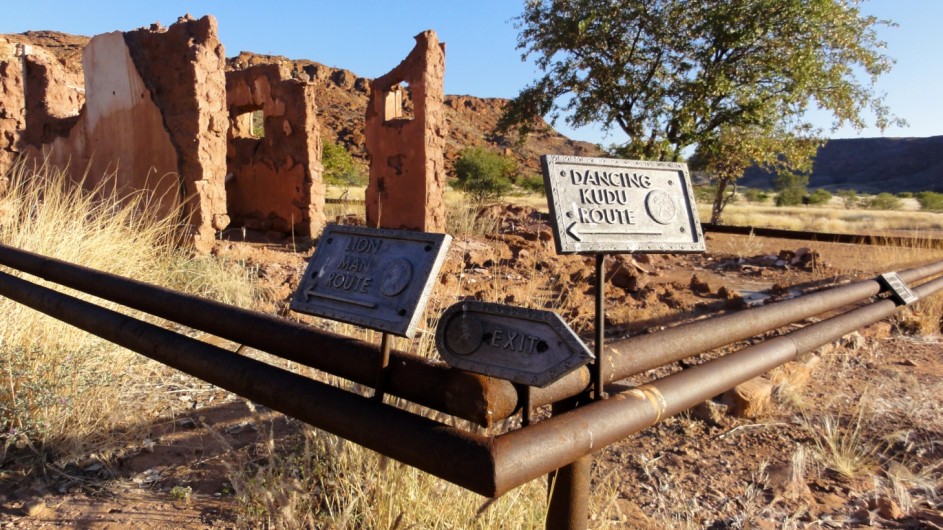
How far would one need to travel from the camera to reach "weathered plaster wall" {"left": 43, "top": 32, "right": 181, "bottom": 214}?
8.13 meters

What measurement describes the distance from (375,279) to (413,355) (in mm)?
215

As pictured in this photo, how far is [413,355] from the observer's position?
5.34 ft

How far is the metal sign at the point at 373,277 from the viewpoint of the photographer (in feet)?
4.87

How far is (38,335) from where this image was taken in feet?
12.2

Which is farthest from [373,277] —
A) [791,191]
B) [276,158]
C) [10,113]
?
[791,191]

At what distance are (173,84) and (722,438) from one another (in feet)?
24.9

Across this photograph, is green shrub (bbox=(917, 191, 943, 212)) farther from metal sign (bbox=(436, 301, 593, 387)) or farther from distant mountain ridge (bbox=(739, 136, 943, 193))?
metal sign (bbox=(436, 301, 593, 387))

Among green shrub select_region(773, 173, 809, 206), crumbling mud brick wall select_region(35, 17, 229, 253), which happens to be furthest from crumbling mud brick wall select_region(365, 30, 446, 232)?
green shrub select_region(773, 173, 809, 206)

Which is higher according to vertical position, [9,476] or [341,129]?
[341,129]

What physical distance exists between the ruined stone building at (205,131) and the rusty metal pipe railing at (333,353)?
A: 490 centimetres

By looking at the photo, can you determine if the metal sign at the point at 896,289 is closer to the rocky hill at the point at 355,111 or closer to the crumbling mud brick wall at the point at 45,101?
the crumbling mud brick wall at the point at 45,101

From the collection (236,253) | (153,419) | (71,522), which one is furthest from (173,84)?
(71,522)

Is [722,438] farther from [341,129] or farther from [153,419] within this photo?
[341,129]

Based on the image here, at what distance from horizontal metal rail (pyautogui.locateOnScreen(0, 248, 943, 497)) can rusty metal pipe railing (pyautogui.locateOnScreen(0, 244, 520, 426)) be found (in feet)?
0.29
